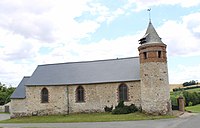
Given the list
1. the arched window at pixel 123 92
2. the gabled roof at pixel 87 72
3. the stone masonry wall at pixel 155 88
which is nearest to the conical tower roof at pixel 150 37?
the stone masonry wall at pixel 155 88

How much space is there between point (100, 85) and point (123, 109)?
4.33 meters

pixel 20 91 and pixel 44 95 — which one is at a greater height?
pixel 20 91

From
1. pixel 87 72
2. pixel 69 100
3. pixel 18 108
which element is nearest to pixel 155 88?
pixel 87 72

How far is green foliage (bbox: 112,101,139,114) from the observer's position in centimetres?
3009

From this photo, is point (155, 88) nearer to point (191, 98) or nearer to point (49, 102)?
point (49, 102)

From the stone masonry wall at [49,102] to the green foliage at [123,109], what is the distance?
6.88 m

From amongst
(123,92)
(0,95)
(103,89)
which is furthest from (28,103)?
(0,95)

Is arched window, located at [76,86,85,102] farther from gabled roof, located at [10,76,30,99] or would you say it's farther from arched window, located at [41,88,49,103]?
gabled roof, located at [10,76,30,99]

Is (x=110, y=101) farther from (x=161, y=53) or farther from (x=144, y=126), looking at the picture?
(x=144, y=126)

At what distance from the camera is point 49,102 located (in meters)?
35.0

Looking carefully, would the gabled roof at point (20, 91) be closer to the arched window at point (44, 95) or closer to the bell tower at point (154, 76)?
the arched window at point (44, 95)

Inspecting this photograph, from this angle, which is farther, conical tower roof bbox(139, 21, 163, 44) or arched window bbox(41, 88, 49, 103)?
arched window bbox(41, 88, 49, 103)

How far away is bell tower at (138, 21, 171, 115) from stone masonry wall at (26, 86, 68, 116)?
33.0 feet

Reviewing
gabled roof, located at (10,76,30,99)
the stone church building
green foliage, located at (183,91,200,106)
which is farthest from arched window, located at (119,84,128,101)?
green foliage, located at (183,91,200,106)
